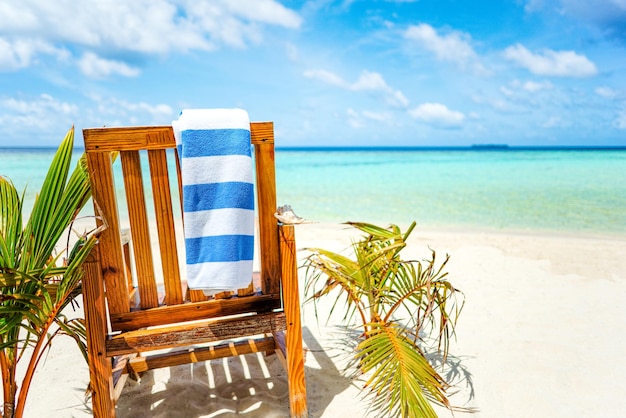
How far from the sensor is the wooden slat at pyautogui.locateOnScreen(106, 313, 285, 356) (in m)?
1.98

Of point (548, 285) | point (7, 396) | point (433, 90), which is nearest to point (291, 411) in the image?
point (7, 396)

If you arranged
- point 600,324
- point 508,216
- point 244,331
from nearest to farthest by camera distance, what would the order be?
point 244,331
point 600,324
point 508,216

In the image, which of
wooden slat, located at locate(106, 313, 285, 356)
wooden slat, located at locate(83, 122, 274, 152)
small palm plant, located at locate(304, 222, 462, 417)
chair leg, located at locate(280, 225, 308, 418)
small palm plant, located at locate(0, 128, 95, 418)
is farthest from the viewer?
chair leg, located at locate(280, 225, 308, 418)

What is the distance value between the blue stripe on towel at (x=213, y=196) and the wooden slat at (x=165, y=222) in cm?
11

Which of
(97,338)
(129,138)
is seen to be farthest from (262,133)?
(97,338)

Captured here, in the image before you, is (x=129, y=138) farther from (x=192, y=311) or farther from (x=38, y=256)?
(x=192, y=311)

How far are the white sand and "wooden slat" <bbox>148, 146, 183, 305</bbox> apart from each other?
0.79 metres

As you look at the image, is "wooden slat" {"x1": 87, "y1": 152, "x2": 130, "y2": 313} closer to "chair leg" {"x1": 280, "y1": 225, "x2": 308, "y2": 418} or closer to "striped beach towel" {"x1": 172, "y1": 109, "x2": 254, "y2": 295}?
"striped beach towel" {"x1": 172, "y1": 109, "x2": 254, "y2": 295}

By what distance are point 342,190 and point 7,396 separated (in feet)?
43.2

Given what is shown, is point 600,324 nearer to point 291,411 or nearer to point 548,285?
point 548,285

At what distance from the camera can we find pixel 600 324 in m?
3.43

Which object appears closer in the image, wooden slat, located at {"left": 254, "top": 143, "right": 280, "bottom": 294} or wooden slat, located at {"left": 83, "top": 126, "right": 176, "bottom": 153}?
wooden slat, located at {"left": 83, "top": 126, "right": 176, "bottom": 153}

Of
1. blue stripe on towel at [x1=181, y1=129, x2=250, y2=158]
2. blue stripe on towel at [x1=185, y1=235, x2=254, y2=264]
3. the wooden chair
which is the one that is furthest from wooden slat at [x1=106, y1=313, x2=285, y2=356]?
blue stripe on towel at [x1=181, y1=129, x2=250, y2=158]

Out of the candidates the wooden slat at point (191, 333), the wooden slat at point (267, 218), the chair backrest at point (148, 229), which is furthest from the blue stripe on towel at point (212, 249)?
the wooden slat at point (191, 333)
